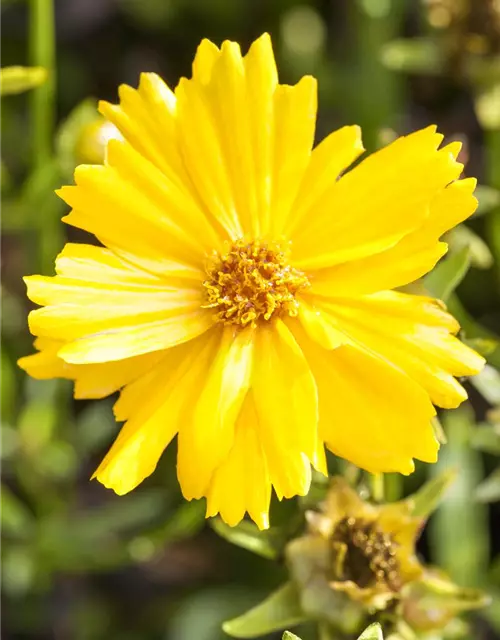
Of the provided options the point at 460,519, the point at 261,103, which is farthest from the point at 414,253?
the point at 460,519

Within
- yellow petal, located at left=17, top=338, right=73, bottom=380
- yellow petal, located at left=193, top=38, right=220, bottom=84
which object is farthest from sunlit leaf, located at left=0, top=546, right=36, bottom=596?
yellow petal, located at left=193, top=38, right=220, bottom=84

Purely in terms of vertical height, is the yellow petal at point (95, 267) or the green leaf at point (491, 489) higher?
the yellow petal at point (95, 267)

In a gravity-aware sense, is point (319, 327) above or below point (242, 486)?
above

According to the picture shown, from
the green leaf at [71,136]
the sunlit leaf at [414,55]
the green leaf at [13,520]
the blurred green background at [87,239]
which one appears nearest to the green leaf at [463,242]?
the blurred green background at [87,239]

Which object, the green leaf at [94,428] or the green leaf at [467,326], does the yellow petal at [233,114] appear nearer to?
the green leaf at [467,326]

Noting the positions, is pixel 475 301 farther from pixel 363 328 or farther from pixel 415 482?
pixel 363 328

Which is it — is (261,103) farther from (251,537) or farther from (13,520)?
(13,520)

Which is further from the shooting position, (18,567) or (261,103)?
(18,567)
